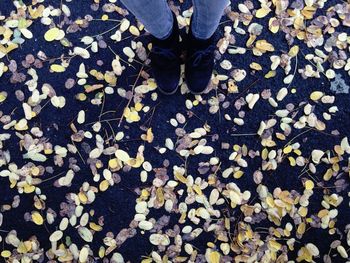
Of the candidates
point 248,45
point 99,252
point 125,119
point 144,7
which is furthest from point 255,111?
point 99,252

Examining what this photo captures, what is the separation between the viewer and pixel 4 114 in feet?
6.03

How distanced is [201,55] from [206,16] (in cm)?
29

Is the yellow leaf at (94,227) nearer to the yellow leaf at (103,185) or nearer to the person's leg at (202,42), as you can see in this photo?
the yellow leaf at (103,185)

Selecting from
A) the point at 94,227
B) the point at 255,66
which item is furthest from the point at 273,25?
the point at 94,227

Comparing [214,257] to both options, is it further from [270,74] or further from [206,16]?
[206,16]

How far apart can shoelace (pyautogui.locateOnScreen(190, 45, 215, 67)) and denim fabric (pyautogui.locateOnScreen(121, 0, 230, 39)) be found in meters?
0.09

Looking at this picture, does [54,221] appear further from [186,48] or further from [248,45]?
[248,45]

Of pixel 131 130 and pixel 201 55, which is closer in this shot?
pixel 201 55

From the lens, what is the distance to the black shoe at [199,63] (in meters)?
1.65

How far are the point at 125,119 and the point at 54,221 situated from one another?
1.69 ft

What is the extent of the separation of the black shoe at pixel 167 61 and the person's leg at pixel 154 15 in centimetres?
6

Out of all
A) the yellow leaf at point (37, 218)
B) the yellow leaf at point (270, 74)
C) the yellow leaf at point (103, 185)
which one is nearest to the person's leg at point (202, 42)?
the yellow leaf at point (270, 74)

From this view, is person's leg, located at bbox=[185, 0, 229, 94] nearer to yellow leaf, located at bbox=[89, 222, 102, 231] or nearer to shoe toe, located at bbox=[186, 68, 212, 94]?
shoe toe, located at bbox=[186, 68, 212, 94]

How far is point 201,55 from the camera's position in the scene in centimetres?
167
